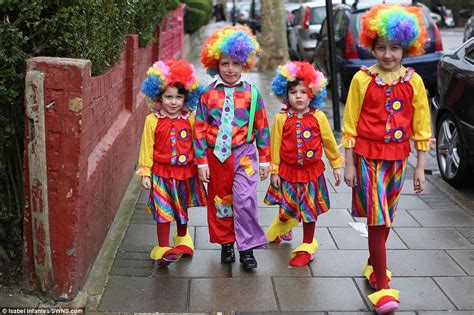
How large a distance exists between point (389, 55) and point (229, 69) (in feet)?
3.54

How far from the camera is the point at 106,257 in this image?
4.88m

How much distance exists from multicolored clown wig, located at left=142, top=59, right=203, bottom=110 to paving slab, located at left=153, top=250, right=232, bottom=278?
114cm

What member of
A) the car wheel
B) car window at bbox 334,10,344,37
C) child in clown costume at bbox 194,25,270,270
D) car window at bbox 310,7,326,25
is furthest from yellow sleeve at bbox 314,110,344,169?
car window at bbox 310,7,326,25

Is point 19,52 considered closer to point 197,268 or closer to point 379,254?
point 197,268

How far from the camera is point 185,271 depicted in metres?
4.74

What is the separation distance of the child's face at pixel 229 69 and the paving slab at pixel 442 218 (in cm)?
227

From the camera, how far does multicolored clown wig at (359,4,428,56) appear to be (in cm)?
409

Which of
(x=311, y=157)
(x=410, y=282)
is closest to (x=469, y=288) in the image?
(x=410, y=282)

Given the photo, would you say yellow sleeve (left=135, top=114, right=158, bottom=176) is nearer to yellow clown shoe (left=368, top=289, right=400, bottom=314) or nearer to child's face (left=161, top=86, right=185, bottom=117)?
child's face (left=161, top=86, right=185, bottom=117)

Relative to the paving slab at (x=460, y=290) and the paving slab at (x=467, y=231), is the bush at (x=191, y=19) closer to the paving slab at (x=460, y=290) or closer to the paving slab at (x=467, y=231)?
the paving slab at (x=467, y=231)

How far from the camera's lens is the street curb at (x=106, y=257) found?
13.7 ft

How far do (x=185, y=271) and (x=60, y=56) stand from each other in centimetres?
167

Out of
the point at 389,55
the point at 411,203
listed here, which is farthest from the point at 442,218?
the point at 389,55

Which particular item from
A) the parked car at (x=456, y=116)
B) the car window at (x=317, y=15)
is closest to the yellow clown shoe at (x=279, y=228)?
the parked car at (x=456, y=116)
